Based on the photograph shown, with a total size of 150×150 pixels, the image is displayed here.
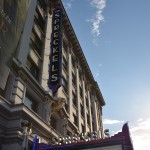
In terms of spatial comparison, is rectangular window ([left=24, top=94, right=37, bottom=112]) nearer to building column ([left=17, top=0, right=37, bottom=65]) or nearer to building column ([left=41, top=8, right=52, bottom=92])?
building column ([left=41, top=8, right=52, bottom=92])

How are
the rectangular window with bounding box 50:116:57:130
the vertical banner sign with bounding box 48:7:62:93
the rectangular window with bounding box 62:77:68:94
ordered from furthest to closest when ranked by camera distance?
the rectangular window with bounding box 62:77:68:94 → the rectangular window with bounding box 50:116:57:130 → the vertical banner sign with bounding box 48:7:62:93

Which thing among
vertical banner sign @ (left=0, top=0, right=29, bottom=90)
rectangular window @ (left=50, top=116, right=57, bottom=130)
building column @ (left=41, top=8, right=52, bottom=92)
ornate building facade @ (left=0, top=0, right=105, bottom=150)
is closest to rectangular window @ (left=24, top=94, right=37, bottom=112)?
ornate building facade @ (left=0, top=0, right=105, bottom=150)

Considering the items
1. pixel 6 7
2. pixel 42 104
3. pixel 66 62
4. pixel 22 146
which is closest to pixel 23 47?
pixel 42 104

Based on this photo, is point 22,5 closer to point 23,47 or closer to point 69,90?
point 23,47

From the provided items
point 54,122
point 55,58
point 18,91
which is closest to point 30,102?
point 18,91

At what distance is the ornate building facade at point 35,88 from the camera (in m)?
14.2

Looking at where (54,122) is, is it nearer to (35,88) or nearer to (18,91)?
(35,88)

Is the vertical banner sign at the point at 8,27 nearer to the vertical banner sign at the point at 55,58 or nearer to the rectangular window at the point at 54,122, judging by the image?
the vertical banner sign at the point at 55,58

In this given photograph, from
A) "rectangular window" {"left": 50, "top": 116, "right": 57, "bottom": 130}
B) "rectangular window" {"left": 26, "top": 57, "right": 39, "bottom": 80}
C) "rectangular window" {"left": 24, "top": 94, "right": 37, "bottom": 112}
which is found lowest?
"rectangular window" {"left": 50, "top": 116, "right": 57, "bottom": 130}

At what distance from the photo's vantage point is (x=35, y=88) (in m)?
18.7

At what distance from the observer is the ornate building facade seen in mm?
14164

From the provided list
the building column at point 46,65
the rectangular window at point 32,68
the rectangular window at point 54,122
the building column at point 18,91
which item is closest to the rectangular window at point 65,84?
the building column at point 46,65

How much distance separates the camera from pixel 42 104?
19.7m

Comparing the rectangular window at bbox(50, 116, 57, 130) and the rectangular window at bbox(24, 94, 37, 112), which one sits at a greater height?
the rectangular window at bbox(24, 94, 37, 112)
